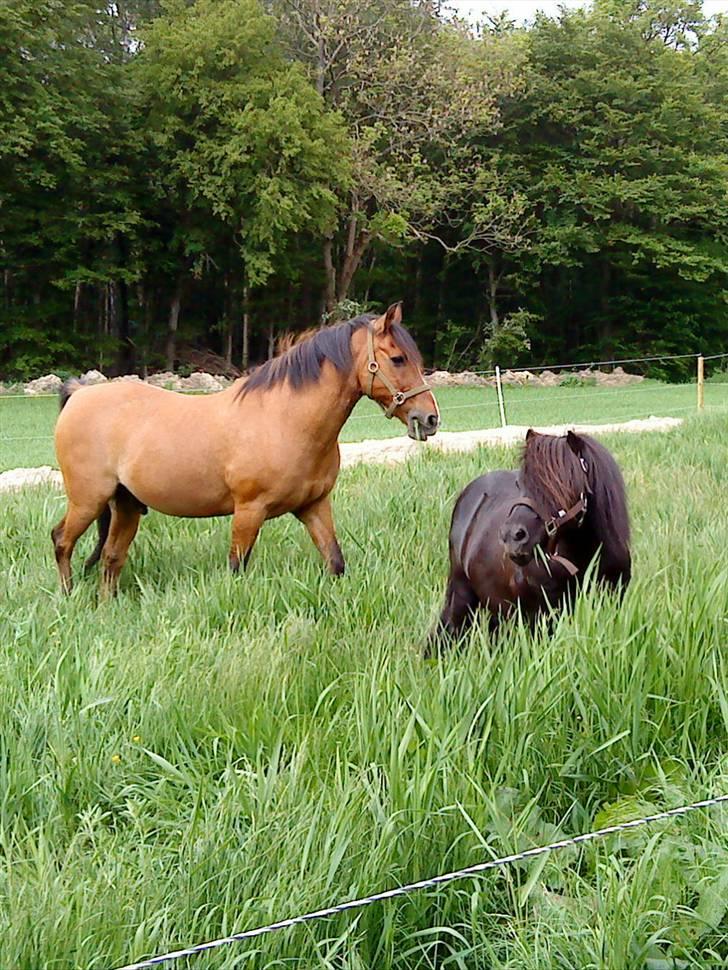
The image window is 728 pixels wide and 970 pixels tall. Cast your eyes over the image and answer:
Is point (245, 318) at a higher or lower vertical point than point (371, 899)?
higher

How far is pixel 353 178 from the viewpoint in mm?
28578

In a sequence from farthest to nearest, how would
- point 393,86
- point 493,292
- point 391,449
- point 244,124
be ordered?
point 493,292, point 393,86, point 244,124, point 391,449

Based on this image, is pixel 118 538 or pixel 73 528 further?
pixel 118 538

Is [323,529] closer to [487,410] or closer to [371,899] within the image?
[371,899]

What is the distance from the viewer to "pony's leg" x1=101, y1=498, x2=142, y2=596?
5375 mm

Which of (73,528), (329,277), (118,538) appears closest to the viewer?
(73,528)

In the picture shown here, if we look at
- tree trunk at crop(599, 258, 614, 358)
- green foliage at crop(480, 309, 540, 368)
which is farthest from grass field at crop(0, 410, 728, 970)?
tree trunk at crop(599, 258, 614, 358)

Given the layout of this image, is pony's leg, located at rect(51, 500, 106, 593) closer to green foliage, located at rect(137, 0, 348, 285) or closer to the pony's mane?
the pony's mane

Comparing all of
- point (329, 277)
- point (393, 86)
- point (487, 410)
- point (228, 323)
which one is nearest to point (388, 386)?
point (487, 410)

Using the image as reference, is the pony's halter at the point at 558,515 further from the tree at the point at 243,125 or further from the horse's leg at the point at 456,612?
the tree at the point at 243,125

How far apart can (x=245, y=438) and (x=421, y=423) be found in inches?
39.5

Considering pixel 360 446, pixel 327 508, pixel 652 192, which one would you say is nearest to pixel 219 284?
pixel 652 192

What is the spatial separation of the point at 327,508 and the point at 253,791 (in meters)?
3.03

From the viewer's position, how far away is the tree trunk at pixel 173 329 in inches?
1239
